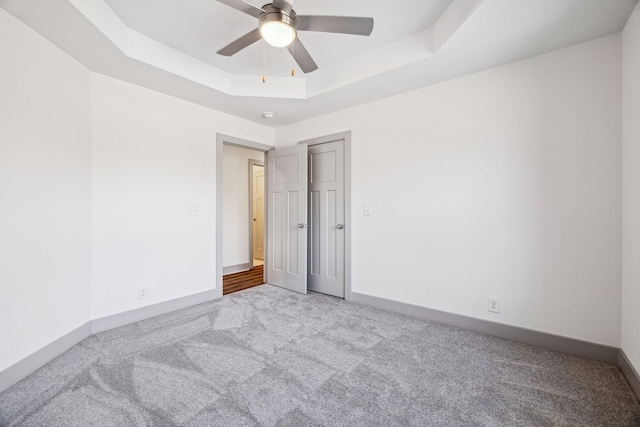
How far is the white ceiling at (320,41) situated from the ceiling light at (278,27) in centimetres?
41

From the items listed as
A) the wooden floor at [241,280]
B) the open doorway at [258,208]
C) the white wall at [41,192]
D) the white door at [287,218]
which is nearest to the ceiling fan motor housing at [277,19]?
the white wall at [41,192]

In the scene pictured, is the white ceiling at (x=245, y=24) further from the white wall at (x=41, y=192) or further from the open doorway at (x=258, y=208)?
the open doorway at (x=258, y=208)

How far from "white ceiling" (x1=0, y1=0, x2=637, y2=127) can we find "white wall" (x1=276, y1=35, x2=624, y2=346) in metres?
0.26

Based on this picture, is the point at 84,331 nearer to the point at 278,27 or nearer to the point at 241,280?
the point at 241,280

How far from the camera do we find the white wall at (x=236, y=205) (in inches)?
199

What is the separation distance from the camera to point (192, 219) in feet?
10.9

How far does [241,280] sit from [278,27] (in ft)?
12.3

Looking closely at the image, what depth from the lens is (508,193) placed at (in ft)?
7.89

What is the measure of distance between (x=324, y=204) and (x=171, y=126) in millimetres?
2057

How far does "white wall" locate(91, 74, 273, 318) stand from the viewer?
2.64m

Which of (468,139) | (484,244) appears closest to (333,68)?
(468,139)

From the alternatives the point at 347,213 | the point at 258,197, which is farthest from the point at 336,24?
the point at 258,197

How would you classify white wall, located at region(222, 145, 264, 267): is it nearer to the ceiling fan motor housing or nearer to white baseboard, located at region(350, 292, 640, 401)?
white baseboard, located at region(350, 292, 640, 401)

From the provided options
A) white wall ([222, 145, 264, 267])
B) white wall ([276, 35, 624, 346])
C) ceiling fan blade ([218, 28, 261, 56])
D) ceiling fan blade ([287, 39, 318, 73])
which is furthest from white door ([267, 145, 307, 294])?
ceiling fan blade ([218, 28, 261, 56])
